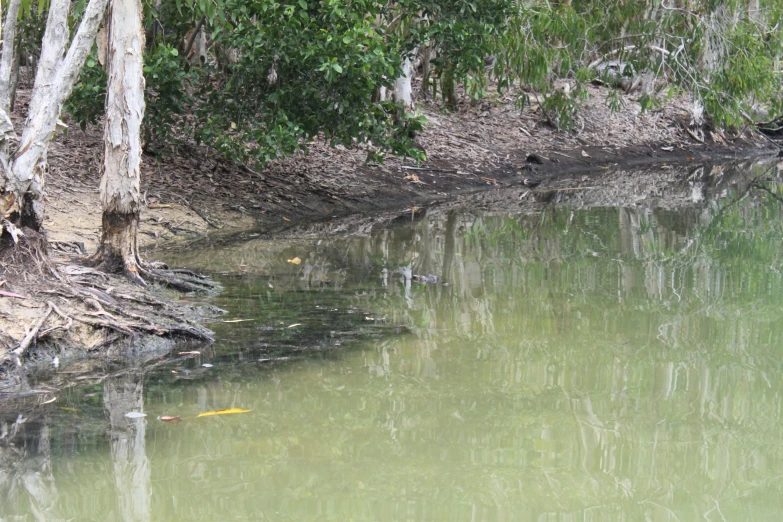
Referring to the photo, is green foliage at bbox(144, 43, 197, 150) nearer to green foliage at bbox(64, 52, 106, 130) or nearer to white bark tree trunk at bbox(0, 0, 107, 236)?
green foliage at bbox(64, 52, 106, 130)

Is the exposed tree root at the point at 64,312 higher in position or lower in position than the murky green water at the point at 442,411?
higher

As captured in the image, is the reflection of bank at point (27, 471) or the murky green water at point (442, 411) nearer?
the reflection of bank at point (27, 471)

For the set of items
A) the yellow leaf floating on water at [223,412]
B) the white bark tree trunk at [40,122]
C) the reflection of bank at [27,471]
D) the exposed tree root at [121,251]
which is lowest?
the reflection of bank at [27,471]

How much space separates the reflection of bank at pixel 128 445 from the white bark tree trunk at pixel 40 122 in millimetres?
1359

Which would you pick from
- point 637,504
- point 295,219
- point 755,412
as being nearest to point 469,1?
point 295,219

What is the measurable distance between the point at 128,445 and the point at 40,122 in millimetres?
2517

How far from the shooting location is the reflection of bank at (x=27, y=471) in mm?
3287

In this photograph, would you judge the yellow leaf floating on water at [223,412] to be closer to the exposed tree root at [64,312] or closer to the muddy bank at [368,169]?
the exposed tree root at [64,312]

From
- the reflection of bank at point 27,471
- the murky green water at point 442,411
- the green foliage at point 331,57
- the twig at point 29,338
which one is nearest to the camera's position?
the reflection of bank at point 27,471

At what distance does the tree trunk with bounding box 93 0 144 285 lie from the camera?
19.6 feet

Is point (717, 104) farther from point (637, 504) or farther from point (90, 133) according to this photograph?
point (637, 504)

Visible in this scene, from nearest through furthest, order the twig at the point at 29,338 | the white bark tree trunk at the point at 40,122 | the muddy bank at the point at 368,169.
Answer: the twig at the point at 29,338
the white bark tree trunk at the point at 40,122
the muddy bank at the point at 368,169

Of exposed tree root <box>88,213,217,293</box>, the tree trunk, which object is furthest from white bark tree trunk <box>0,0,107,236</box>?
exposed tree root <box>88,213,217,293</box>

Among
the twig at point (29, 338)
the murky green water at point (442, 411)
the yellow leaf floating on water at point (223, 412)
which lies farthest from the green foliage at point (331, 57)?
the yellow leaf floating on water at point (223, 412)
